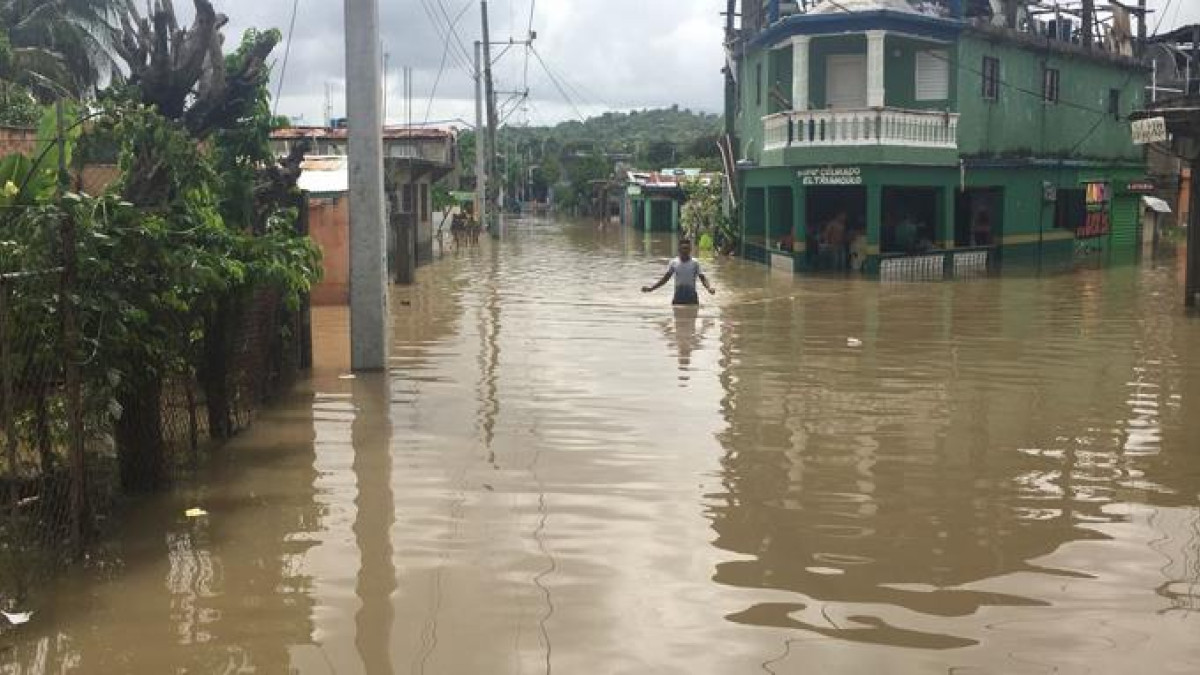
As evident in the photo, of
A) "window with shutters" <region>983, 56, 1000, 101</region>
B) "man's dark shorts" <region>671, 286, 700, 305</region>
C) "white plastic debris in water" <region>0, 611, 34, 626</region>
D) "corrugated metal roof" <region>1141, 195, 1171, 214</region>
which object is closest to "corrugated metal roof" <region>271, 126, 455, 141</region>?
"window with shutters" <region>983, 56, 1000, 101</region>

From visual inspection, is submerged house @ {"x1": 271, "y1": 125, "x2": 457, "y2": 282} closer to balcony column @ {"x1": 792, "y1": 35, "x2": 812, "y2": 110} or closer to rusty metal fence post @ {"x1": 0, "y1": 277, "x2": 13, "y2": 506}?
balcony column @ {"x1": 792, "y1": 35, "x2": 812, "y2": 110}

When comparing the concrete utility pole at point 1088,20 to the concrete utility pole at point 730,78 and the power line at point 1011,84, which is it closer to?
the power line at point 1011,84

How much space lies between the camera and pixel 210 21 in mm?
9656

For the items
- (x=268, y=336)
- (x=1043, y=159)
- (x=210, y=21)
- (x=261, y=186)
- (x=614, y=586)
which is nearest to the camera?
(x=614, y=586)

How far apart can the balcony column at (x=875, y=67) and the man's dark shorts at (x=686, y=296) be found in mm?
9833

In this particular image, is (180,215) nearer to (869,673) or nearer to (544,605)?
(544,605)

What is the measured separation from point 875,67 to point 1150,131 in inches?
393

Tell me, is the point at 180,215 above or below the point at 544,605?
above

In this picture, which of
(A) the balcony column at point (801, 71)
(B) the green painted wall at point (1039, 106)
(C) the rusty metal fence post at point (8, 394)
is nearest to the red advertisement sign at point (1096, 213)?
(B) the green painted wall at point (1039, 106)

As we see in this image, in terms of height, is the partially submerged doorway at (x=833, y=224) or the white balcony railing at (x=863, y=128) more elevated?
the white balcony railing at (x=863, y=128)

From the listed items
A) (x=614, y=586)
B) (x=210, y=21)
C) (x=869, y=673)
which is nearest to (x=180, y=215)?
(x=210, y=21)

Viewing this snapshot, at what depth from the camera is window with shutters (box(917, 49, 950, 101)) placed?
91.6 feet

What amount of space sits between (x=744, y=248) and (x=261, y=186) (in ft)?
76.7

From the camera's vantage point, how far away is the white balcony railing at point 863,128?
25.8m
